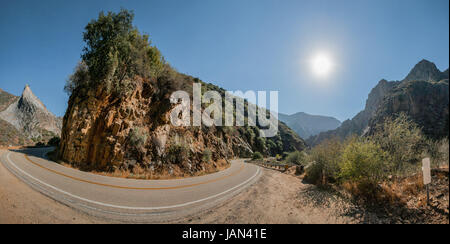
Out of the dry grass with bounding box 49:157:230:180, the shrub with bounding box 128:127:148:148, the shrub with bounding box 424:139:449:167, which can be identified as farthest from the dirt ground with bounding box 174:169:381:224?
the shrub with bounding box 128:127:148:148

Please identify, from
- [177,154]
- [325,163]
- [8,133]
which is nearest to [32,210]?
[177,154]

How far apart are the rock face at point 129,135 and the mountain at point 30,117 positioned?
6177cm

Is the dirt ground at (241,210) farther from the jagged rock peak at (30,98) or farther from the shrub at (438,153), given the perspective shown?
the jagged rock peak at (30,98)

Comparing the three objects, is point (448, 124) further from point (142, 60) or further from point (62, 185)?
point (142, 60)

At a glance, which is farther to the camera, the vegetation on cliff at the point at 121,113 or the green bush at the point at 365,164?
the vegetation on cliff at the point at 121,113

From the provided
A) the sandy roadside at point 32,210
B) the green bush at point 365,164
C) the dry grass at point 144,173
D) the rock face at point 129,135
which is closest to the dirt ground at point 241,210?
the sandy roadside at point 32,210

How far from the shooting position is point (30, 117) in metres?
50.2

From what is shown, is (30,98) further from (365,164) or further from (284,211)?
(365,164)

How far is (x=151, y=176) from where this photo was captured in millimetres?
10078

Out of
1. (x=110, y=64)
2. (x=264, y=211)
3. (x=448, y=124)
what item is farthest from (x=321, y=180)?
(x=110, y=64)

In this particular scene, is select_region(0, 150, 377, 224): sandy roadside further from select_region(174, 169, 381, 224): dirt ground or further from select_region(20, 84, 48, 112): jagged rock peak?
select_region(20, 84, 48, 112): jagged rock peak

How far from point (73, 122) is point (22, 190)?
832 centimetres

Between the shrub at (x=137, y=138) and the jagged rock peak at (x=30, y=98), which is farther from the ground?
the jagged rock peak at (x=30, y=98)

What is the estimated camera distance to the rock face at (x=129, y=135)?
1074 centimetres
